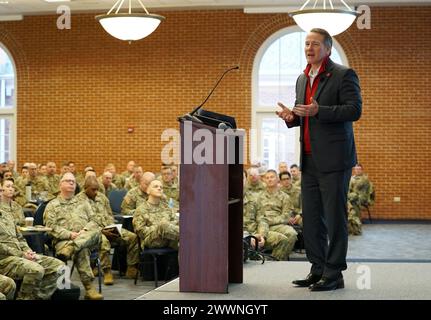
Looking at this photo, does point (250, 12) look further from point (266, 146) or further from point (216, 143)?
point (216, 143)

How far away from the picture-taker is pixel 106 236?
367 inches

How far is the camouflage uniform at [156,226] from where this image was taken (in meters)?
9.01

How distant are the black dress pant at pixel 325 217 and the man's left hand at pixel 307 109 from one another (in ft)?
1.32

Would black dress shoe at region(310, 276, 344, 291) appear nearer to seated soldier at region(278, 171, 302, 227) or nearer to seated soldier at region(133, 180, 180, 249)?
seated soldier at region(133, 180, 180, 249)

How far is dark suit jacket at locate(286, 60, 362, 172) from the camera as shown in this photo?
505cm

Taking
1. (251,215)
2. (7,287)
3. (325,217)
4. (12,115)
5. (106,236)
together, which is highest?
(12,115)

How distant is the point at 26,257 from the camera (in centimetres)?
719

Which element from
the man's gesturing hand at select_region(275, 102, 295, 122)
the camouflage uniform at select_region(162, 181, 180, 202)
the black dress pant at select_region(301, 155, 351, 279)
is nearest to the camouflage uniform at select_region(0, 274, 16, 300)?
the black dress pant at select_region(301, 155, 351, 279)

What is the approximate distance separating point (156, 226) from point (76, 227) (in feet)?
3.11

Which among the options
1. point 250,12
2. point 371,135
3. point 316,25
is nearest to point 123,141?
point 250,12

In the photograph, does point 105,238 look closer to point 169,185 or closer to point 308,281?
point 169,185

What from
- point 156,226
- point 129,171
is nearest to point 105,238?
point 156,226

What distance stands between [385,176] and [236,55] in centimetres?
412

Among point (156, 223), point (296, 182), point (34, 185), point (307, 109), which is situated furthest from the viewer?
point (34, 185)
